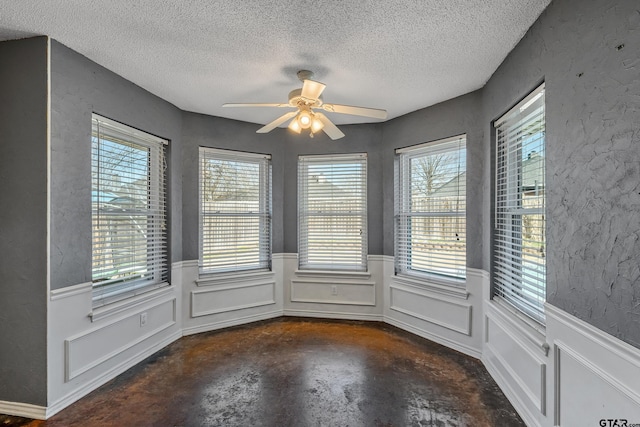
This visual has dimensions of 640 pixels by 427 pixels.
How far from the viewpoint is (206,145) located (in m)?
3.75

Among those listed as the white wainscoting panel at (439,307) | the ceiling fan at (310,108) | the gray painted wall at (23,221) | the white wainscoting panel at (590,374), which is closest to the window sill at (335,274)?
the white wainscoting panel at (439,307)

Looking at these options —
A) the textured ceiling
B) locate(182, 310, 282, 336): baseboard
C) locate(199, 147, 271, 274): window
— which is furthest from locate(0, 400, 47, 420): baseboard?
the textured ceiling

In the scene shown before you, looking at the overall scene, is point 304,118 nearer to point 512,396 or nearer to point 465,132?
point 465,132

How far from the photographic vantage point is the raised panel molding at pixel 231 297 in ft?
12.2

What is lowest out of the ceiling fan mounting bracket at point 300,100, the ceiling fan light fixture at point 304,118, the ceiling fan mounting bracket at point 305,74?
the ceiling fan light fixture at point 304,118

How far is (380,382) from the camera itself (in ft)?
8.39

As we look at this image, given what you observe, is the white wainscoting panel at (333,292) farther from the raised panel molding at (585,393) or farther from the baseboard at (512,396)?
the raised panel molding at (585,393)

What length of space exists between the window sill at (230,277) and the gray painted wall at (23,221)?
1627 millimetres

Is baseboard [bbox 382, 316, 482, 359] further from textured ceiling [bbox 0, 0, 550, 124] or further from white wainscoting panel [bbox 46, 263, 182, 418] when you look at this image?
white wainscoting panel [bbox 46, 263, 182, 418]

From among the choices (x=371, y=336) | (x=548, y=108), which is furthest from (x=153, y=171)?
(x=548, y=108)

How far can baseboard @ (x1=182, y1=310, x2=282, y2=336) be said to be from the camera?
3.65 metres

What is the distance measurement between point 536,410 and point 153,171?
3670 mm

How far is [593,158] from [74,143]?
3149mm

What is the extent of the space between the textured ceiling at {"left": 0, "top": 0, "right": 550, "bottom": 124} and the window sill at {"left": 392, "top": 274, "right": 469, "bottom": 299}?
188 centimetres
